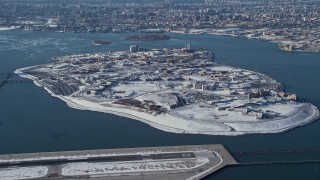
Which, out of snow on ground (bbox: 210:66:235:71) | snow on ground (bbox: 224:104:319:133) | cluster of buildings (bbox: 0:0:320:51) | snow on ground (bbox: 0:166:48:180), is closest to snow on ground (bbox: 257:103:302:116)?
snow on ground (bbox: 224:104:319:133)

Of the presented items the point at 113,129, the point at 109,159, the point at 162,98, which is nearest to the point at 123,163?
the point at 109,159

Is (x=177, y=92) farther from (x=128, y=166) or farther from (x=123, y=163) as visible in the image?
(x=128, y=166)

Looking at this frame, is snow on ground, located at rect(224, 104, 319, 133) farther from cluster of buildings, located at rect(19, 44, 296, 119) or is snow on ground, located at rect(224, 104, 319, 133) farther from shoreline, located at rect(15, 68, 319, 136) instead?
cluster of buildings, located at rect(19, 44, 296, 119)

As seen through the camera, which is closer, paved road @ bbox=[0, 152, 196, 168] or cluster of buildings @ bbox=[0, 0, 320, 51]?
paved road @ bbox=[0, 152, 196, 168]

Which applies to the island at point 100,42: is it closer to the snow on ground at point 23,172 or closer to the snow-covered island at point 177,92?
the snow-covered island at point 177,92

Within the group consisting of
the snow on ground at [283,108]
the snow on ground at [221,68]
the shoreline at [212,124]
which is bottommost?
the shoreline at [212,124]

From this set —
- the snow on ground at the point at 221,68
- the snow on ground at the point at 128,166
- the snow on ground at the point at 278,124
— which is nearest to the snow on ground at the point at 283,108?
the snow on ground at the point at 278,124

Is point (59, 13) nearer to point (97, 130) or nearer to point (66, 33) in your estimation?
point (66, 33)
